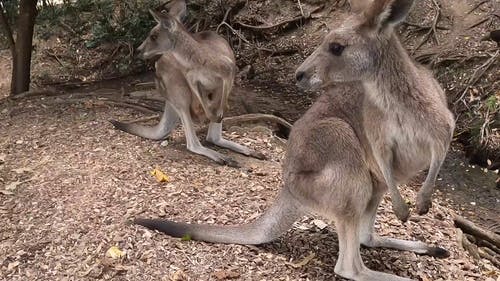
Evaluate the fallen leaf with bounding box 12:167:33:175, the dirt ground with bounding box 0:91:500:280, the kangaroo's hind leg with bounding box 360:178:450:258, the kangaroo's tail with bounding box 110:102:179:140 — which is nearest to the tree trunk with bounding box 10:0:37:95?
the dirt ground with bounding box 0:91:500:280

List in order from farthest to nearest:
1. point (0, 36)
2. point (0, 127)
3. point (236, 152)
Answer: point (0, 36) → point (0, 127) → point (236, 152)

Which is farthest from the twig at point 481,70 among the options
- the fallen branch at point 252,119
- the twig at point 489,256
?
the twig at point 489,256

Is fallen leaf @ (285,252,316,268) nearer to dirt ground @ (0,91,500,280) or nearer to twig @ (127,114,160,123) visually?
dirt ground @ (0,91,500,280)

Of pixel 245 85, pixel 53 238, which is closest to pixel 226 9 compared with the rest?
pixel 245 85

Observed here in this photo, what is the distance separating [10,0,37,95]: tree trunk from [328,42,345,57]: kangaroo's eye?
4197 mm

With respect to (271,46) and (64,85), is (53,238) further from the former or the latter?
(271,46)

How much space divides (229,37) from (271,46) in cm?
60

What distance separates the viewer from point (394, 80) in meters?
3.44

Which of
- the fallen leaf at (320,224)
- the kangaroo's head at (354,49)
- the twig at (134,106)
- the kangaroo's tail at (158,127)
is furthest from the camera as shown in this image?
the twig at (134,106)

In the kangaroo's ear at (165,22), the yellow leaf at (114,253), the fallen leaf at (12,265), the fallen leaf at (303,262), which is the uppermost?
the kangaroo's ear at (165,22)

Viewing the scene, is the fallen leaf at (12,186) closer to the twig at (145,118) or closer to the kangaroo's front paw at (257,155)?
the twig at (145,118)

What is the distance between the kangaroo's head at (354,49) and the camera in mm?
3348

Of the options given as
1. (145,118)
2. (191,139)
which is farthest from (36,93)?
(191,139)

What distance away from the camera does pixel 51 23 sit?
726 centimetres
